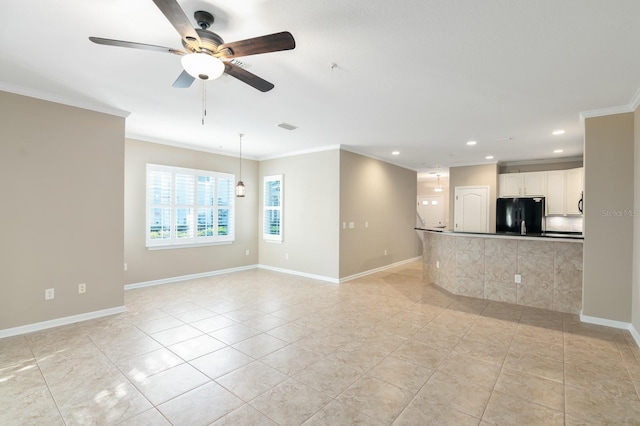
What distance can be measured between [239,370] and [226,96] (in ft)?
9.51

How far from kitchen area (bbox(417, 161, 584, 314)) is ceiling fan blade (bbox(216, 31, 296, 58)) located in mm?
4300

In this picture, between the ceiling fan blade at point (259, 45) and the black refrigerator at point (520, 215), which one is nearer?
the ceiling fan blade at point (259, 45)

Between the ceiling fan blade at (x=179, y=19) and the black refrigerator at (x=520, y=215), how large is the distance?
711 centimetres

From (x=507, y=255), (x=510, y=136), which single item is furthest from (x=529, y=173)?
(x=507, y=255)

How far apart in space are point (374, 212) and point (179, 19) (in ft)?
18.9

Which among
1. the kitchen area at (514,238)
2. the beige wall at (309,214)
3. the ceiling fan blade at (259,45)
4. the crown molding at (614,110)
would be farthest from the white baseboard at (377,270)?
the ceiling fan blade at (259,45)

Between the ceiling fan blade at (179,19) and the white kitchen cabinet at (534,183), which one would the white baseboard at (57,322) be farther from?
the white kitchen cabinet at (534,183)

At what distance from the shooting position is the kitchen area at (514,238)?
428 centimetres

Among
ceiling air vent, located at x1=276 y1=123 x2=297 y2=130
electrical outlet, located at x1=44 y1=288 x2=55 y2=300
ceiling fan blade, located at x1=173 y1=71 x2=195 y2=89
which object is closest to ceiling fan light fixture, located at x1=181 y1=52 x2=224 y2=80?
ceiling fan blade, located at x1=173 y1=71 x2=195 y2=89

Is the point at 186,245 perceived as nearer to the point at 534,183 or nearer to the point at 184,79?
the point at 184,79

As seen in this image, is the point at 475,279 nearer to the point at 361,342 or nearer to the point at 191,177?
the point at 361,342

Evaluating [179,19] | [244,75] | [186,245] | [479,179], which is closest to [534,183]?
[479,179]

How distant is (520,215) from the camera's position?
21.8 ft

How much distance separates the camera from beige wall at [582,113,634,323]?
11.8 ft
